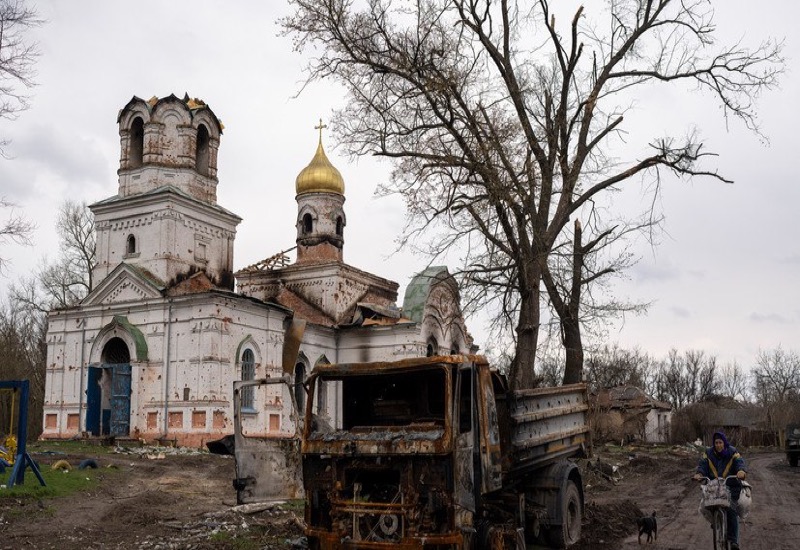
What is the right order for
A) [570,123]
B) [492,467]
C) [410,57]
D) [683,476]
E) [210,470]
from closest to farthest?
[492,467] → [410,57] → [570,123] → [210,470] → [683,476]

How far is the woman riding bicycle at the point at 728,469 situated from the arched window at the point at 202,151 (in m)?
24.0

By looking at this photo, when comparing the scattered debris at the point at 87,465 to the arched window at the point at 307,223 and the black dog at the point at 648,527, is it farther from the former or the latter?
the arched window at the point at 307,223

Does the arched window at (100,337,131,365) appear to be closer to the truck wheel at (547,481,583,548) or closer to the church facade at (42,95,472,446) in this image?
the church facade at (42,95,472,446)

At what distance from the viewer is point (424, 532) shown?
25.8 feet

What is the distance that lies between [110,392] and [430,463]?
21816 millimetres

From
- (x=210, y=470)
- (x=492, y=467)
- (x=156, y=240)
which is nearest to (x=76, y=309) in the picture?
(x=156, y=240)

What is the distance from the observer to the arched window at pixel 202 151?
30.1 metres

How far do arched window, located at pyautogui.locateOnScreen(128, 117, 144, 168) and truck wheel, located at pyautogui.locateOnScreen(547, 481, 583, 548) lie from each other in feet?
75.8

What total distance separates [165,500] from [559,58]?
11.4m

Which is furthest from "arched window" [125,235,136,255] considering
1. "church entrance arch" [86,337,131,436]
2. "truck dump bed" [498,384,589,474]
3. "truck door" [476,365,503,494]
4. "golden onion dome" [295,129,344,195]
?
"truck door" [476,365,503,494]

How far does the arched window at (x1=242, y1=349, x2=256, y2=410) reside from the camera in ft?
90.2

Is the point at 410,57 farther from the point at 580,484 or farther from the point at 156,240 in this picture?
the point at 156,240

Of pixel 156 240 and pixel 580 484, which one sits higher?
pixel 156 240

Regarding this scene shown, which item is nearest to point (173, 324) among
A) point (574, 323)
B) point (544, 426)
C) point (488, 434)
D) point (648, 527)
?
point (574, 323)
